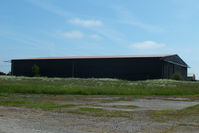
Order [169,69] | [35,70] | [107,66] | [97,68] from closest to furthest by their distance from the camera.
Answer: [107,66] → [169,69] → [97,68] → [35,70]

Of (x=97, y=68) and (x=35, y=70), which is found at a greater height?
(x=97, y=68)

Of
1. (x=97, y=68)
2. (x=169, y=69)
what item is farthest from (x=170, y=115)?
(x=169, y=69)

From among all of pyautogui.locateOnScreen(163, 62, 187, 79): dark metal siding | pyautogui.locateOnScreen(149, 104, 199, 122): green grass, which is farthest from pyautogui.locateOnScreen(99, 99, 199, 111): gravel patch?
pyautogui.locateOnScreen(163, 62, 187, 79): dark metal siding

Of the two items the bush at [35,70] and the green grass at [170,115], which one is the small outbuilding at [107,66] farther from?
the green grass at [170,115]

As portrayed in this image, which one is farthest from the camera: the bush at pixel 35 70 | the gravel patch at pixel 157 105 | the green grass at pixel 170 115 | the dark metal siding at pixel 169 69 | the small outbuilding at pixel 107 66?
the bush at pixel 35 70

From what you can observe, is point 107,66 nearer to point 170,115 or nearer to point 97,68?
point 97,68

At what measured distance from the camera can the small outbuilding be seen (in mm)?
63031

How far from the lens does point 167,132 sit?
26.3 ft

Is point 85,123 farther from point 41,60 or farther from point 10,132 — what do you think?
point 41,60

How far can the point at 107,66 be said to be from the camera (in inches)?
2640

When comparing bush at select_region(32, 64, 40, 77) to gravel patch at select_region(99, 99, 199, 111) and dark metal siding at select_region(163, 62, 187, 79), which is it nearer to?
dark metal siding at select_region(163, 62, 187, 79)

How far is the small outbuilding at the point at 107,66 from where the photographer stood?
63.0m

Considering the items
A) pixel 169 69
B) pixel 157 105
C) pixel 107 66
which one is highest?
pixel 107 66

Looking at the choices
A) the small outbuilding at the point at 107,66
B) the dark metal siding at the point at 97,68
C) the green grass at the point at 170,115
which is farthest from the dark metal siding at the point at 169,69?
the green grass at the point at 170,115
